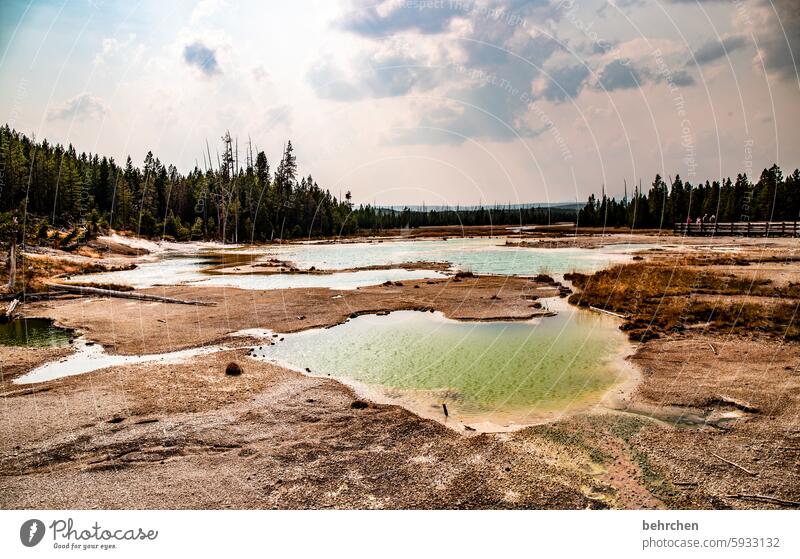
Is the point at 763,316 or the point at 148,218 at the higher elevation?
the point at 148,218

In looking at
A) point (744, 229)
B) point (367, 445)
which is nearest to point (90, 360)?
point (367, 445)

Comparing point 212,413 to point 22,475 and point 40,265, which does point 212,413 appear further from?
point 40,265

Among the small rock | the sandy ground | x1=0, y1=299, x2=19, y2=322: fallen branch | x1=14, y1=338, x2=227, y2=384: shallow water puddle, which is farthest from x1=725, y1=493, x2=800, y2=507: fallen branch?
x1=0, y1=299, x2=19, y2=322: fallen branch

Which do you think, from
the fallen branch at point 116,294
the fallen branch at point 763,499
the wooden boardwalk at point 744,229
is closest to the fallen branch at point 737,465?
the fallen branch at point 763,499

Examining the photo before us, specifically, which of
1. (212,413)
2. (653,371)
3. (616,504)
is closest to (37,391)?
(212,413)

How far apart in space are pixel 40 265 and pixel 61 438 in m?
40.8

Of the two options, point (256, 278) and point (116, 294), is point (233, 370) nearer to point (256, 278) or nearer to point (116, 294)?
point (116, 294)

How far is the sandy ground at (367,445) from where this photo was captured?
26.8 feet

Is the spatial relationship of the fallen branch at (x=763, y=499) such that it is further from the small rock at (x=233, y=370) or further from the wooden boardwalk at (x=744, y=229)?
the wooden boardwalk at (x=744, y=229)

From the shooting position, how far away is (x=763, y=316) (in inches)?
795

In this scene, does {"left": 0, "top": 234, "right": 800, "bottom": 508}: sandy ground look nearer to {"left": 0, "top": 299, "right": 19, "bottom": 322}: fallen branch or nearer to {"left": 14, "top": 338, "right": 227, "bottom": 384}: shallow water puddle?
{"left": 14, "top": 338, "right": 227, "bottom": 384}: shallow water puddle

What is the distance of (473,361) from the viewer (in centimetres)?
1698

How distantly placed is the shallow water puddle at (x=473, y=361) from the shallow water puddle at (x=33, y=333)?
28.3ft

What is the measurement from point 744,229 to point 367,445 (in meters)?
83.9
